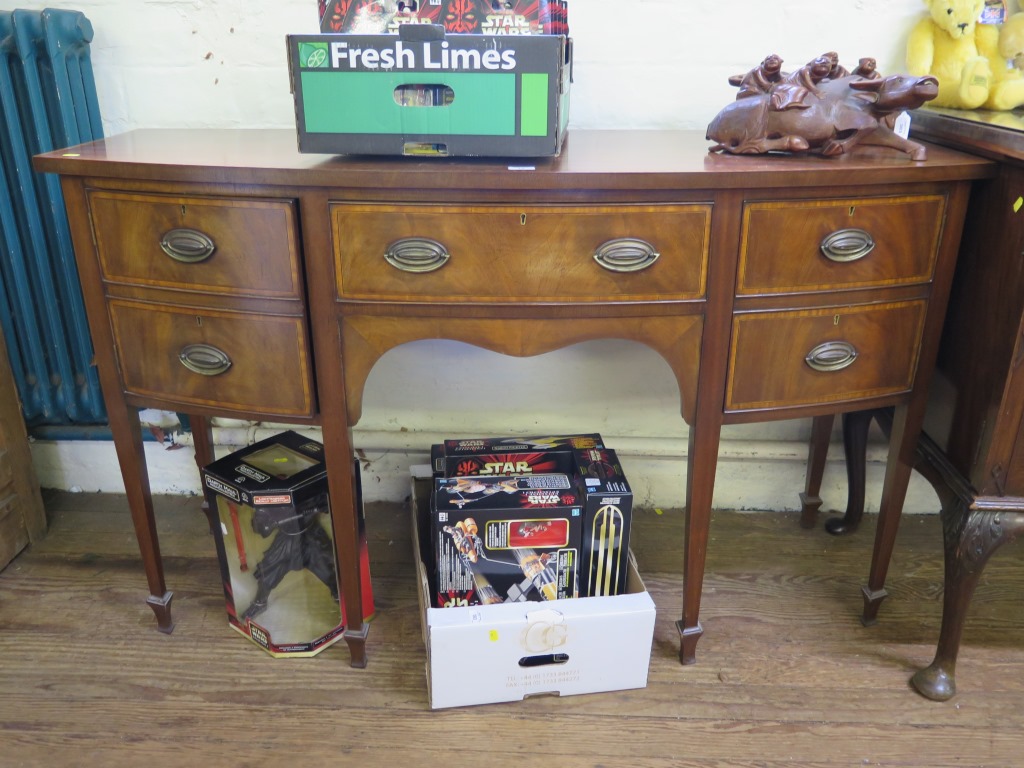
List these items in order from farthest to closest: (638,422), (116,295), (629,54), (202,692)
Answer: (638,422) → (629,54) → (202,692) → (116,295)

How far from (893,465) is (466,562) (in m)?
0.71

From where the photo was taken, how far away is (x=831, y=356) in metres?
1.14

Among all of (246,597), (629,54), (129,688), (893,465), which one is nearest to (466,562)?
(246,597)

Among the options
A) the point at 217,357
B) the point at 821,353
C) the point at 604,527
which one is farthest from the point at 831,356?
the point at 217,357

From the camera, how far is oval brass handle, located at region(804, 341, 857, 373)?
1136 millimetres

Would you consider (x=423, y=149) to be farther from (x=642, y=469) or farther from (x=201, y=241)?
(x=642, y=469)

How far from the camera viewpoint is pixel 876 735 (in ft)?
3.99

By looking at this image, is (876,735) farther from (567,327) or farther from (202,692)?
(202,692)

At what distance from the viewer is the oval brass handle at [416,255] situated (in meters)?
1.05

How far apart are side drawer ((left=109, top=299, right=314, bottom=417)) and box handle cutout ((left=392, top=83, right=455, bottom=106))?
0.32m

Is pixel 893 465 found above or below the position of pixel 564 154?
below

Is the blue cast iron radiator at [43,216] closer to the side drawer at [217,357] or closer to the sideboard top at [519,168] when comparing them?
the sideboard top at [519,168]

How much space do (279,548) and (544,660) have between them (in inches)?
18.8

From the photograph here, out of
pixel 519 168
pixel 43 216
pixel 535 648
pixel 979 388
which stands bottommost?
pixel 535 648
